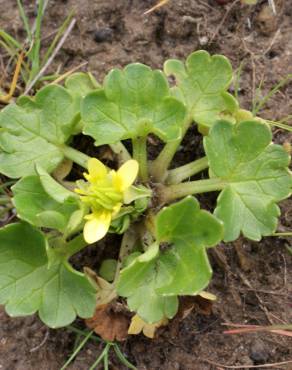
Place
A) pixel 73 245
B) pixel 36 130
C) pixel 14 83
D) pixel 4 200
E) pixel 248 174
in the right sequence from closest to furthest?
pixel 248 174
pixel 73 245
pixel 36 130
pixel 4 200
pixel 14 83

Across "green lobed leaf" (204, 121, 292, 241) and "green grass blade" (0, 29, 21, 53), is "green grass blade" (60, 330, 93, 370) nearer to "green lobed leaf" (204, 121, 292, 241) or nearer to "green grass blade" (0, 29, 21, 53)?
"green lobed leaf" (204, 121, 292, 241)

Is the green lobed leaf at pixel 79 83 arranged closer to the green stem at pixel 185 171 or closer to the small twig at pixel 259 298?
the green stem at pixel 185 171

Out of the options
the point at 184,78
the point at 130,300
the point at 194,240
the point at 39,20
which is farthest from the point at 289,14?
the point at 130,300

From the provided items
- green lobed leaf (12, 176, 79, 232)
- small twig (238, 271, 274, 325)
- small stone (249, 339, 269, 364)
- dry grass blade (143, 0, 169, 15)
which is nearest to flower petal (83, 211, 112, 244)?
green lobed leaf (12, 176, 79, 232)

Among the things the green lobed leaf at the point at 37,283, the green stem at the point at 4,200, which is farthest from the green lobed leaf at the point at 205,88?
the green stem at the point at 4,200

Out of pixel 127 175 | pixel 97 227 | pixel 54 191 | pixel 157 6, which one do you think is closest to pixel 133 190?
pixel 127 175

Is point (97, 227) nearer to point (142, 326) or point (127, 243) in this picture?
point (127, 243)

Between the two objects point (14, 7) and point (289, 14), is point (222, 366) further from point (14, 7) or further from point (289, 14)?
point (14, 7)
